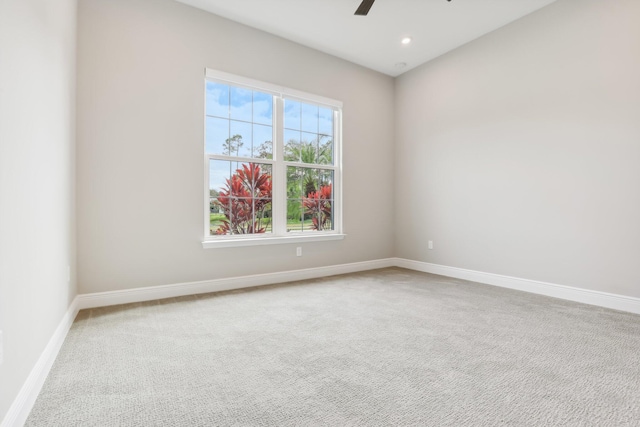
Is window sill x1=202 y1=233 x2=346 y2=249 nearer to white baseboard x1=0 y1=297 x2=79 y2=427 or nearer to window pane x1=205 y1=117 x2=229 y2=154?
window pane x1=205 y1=117 x2=229 y2=154

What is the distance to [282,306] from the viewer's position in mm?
2902

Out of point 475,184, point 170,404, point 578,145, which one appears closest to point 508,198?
point 475,184

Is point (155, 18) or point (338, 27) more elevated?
point (338, 27)

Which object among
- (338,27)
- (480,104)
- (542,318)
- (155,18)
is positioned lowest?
(542,318)

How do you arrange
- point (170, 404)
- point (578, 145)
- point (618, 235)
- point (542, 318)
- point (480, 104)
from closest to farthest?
point (170, 404) → point (542, 318) → point (618, 235) → point (578, 145) → point (480, 104)

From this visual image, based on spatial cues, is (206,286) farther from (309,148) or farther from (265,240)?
(309,148)

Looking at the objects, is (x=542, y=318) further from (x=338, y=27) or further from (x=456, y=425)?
(x=338, y=27)

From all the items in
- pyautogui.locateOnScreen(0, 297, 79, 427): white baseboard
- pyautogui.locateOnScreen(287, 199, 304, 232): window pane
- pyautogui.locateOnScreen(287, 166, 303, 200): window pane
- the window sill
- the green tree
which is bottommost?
pyautogui.locateOnScreen(0, 297, 79, 427): white baseboard

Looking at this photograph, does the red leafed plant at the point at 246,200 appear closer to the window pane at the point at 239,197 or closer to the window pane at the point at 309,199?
the window pane at the point at 239,197

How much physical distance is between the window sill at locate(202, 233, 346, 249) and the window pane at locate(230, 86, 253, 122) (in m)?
1.38

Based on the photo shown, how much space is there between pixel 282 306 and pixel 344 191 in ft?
6.66

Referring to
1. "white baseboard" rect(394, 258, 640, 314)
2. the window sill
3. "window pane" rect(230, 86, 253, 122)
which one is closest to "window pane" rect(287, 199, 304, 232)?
the window sill

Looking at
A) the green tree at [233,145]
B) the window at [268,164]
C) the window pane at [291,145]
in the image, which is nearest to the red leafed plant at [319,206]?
the window at [268,164]

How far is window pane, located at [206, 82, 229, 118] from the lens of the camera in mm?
3461
